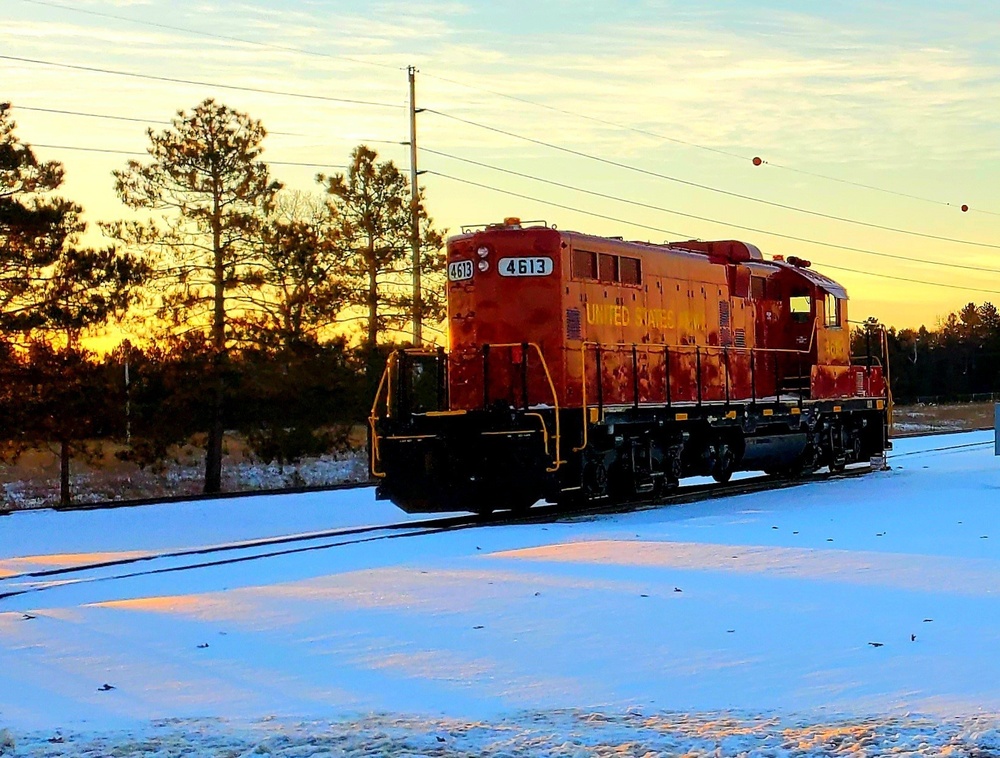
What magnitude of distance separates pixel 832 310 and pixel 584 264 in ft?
26.9

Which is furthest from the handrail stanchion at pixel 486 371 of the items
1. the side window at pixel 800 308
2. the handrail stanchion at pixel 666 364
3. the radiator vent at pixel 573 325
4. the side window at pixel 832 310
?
the side window at pixel 832 310

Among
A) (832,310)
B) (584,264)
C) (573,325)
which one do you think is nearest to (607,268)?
(584,264)

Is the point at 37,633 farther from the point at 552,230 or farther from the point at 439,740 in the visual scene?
the point at 552,230

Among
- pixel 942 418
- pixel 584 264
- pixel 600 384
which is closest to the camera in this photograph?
pixel 600 384

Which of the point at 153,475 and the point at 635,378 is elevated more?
the point at 635,378

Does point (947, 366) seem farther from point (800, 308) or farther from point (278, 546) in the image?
point (278, 546)

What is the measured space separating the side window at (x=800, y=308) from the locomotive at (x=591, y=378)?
0.31 feet

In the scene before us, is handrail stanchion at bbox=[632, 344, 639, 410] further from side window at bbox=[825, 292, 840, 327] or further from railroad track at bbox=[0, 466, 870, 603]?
side window at bbox=[825, 292, 840, 327]

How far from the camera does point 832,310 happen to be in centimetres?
2536

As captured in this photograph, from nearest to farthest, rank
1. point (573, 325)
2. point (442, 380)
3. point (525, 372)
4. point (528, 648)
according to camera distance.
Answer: point (528, 648)
point (525, 372)
point (573, 325)
point (442, 380)

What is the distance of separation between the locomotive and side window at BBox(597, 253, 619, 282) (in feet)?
0.11

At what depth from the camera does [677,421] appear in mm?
20125

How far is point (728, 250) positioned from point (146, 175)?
16.9 metres

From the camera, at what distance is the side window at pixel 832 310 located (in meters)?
25.1
